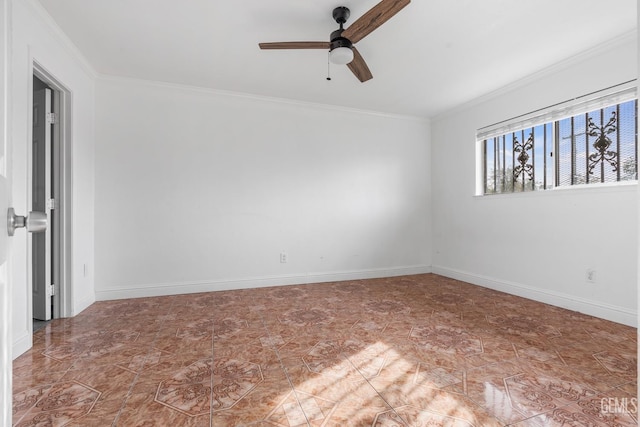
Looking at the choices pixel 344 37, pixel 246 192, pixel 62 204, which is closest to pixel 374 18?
pixel 344 37

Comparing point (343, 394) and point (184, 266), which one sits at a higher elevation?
point (184, 266)

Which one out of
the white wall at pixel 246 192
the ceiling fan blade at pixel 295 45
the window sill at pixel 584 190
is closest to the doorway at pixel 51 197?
the white wall at pixel 246 192

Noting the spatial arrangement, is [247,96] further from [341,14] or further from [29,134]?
[29,134]

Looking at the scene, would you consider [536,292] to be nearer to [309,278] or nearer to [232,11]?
[309,278]

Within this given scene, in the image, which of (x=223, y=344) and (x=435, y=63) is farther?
(x=435, y=63)

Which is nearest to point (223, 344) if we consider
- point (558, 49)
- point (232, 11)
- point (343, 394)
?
point (343, 394)

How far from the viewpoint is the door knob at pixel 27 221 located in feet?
1.95

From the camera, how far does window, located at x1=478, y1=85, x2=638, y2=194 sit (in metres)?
2.86

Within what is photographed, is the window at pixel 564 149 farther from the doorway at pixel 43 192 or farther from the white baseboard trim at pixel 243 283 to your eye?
the doorway at pixel 43 192

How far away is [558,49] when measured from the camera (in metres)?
2.91

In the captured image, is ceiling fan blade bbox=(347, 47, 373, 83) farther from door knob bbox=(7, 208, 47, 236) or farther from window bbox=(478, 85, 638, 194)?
door knob bbox=(7, 208, 47, 236)

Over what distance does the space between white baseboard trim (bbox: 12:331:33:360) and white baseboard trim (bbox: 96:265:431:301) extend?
49.1 inches

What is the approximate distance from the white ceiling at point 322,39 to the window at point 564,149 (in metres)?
0.59

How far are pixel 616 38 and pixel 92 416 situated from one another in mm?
4734
